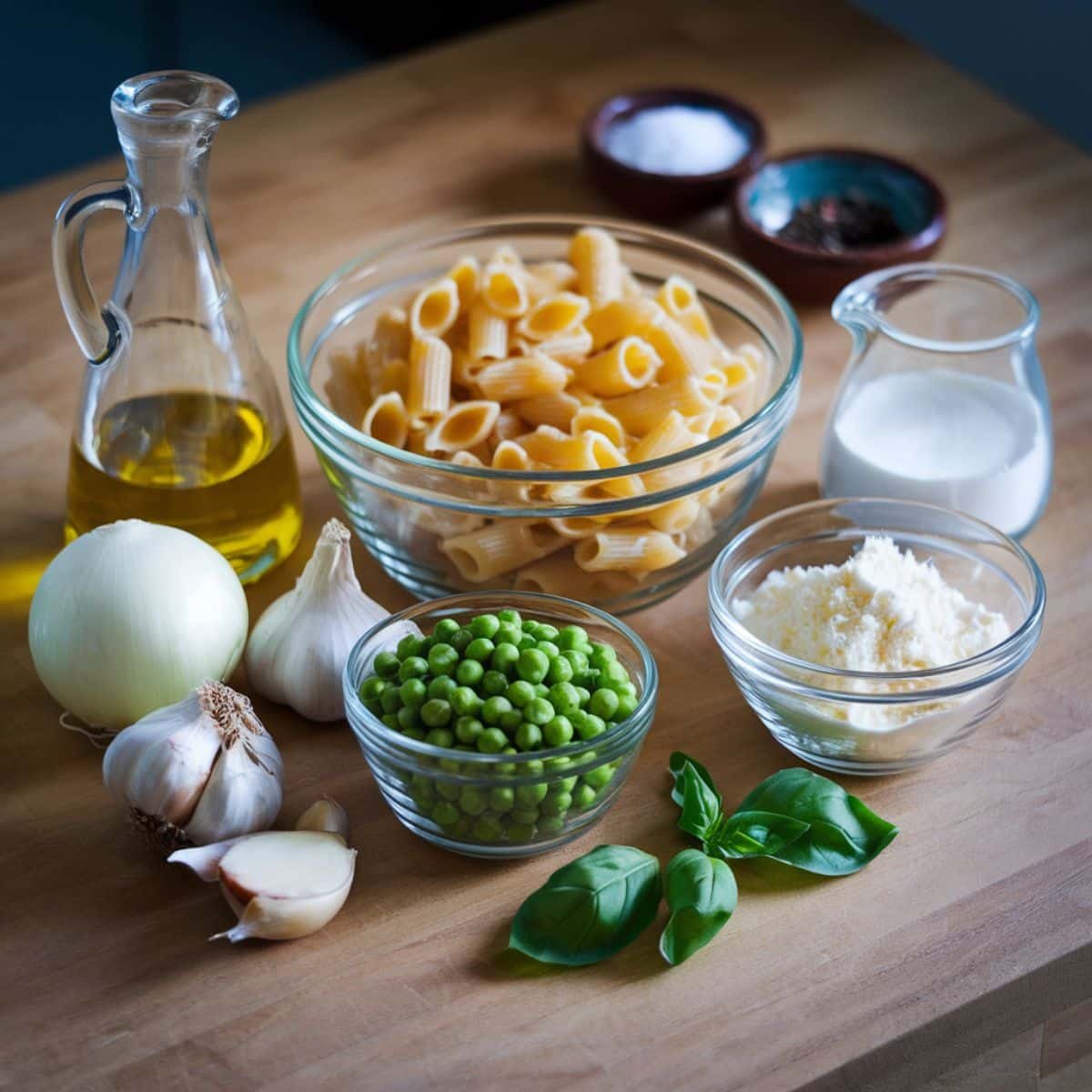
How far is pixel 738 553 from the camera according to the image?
1.27 metres

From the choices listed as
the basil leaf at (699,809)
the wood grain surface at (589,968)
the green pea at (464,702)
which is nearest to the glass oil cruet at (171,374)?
the wood grain surface at (589,968)

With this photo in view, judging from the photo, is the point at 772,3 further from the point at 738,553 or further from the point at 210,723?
the point at 210,723

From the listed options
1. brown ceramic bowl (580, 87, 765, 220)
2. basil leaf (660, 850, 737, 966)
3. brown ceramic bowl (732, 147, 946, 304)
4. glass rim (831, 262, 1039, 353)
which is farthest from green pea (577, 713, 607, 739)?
brown ceramic bowl (580, 87, 765, 220)

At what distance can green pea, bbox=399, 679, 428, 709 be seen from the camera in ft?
3.38

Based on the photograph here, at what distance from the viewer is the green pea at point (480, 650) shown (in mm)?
1051

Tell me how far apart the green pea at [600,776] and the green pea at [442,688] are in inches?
4.2

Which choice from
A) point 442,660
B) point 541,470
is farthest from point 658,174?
point 442,660

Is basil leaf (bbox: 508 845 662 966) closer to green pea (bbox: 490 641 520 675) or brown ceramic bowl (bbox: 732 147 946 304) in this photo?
green pea (bbox: 490 641 520 675)

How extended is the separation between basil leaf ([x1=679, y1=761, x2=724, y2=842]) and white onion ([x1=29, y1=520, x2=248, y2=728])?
0.36 m

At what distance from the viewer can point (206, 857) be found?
3.38ft

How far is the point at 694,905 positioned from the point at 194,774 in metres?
0.34

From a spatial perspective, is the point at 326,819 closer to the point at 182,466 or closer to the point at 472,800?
the point at 472,800

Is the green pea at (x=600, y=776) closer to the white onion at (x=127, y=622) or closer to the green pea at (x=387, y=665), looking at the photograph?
the green pea at (x=387, y=665)

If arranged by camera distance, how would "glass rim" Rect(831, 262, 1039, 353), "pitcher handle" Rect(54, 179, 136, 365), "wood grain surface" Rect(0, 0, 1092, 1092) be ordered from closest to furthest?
"wood grain surface" Rect(0, 0, 1092, 1092), "pitcher handle" Rect(54, 179, 136, 365), "glass rim" Rect(831, 262, 1039, 353)
